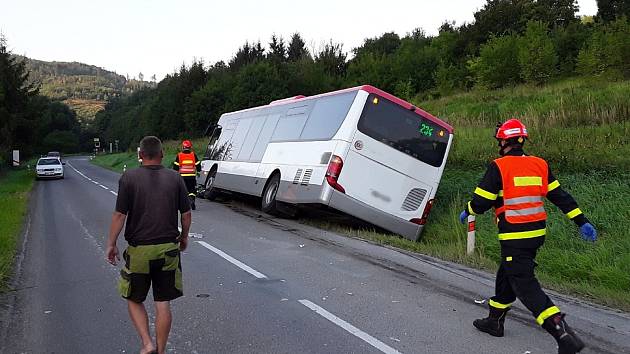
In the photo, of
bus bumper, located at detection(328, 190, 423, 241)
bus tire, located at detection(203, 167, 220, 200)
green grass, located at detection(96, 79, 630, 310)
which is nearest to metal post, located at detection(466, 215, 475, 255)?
green grass, located at detection(96, 79, 630, 310)

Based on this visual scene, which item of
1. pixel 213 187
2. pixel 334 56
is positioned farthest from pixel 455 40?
pixel 213 187

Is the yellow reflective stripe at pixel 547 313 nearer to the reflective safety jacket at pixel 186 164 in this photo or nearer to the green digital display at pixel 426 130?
the green digital display at pixel 426 130

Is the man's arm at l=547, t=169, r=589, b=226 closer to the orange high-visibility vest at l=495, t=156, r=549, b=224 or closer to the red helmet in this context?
the orange high-visibility vest at l=495, t=156, r=549, b=224

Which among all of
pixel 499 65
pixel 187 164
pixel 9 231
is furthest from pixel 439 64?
pixel 9 231

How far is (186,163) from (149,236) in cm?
Answer: 1046

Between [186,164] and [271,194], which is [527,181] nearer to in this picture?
[271,194]

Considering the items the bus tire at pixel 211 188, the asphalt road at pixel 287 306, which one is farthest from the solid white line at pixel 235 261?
the bus tire at pixel 211 188

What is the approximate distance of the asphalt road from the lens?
15.6ft

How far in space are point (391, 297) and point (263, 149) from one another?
8.96 meters

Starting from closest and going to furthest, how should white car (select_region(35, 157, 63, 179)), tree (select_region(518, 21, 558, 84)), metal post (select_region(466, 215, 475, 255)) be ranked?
metal post (select_region(466, 215, 475, 255)) → tree (select_region(518, 21, 558, 84)) → white car (select_region(35, 157, 63, 179))

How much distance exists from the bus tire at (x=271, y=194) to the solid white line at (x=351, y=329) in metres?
7.37

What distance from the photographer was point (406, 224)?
10.8 metres

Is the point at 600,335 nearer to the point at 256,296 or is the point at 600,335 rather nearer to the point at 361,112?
the point at 256,296

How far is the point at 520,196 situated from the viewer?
458 cm
